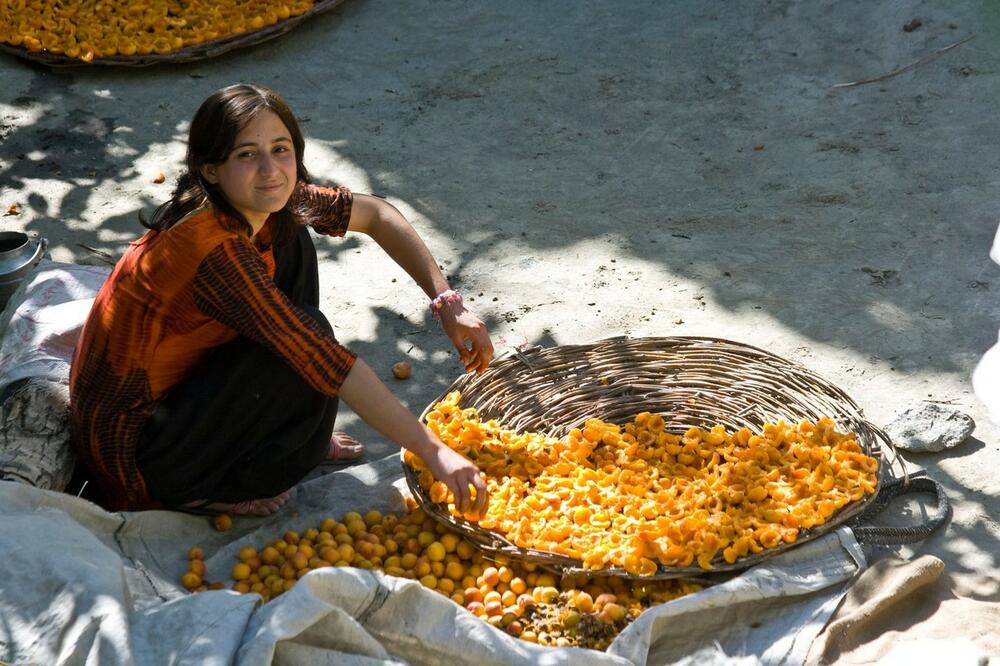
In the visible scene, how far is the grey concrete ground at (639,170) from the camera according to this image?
4.00 metres

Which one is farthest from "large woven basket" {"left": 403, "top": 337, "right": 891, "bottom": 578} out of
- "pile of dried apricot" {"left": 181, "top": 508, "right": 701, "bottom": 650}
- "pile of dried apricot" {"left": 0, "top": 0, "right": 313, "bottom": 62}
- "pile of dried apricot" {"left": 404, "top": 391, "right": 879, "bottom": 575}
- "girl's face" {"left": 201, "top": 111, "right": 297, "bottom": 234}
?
"pile of dried apricot" {"left": 0, "top": 0, "right": 313, "bottom": 62}

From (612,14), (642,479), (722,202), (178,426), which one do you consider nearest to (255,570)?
(178,426)

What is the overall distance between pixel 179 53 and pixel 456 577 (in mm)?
3989

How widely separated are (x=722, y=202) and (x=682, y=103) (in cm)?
99

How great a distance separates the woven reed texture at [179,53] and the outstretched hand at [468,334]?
342 centimetres

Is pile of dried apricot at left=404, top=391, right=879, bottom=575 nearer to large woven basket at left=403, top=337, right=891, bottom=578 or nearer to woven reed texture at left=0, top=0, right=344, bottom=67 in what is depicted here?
large woven basket at left=403, top=337, right=891, bottom=578

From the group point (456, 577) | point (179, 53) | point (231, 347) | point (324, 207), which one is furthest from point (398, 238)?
point (179, 53)

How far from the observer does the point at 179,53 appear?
19.9ft

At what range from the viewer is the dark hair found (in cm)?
274

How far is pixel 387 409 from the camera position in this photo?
2785 mm

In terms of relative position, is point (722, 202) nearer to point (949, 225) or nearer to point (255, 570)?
point (949, 225)

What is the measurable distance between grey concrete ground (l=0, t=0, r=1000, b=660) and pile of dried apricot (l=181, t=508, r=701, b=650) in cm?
57

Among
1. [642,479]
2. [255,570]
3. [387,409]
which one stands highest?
[387,409]

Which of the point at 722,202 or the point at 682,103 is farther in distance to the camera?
the point at 682,103
